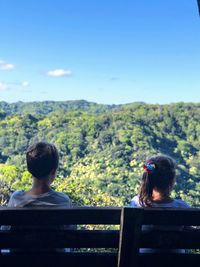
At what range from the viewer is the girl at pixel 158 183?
1863 millimetres

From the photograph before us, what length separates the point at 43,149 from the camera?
6.04 feet

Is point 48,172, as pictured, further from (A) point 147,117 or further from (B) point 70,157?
(A) point 147,117
